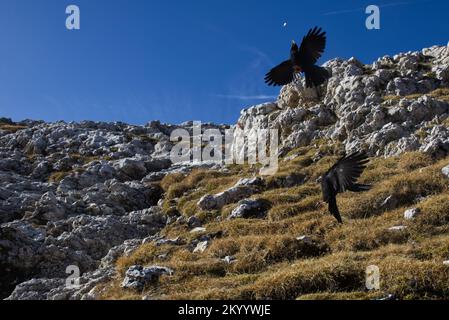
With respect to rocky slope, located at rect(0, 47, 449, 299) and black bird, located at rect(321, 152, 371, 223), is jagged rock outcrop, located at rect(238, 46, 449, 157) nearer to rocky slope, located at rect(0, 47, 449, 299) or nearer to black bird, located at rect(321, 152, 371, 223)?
rocky slope, located at rect(0, 47, 449, 299)

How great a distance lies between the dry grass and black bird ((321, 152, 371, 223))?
7.28 feet

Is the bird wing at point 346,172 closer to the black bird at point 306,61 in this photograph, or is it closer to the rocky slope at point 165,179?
the black bird at point 306,61

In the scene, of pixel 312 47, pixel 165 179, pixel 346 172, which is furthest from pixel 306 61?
pixel 165 179

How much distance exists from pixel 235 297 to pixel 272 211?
31.1ft

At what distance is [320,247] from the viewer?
18797 mm

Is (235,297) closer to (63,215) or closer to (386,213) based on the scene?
(386,213)

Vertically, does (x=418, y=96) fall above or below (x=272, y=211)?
above

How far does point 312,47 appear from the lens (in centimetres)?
1633

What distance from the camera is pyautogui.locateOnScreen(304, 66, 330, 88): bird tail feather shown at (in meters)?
15.7

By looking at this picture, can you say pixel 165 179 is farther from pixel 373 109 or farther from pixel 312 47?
pixel 312 47
